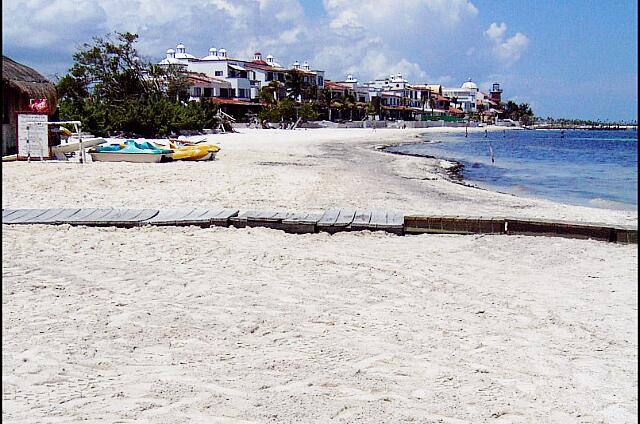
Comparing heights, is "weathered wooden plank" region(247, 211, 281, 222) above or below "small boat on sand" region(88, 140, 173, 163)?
below

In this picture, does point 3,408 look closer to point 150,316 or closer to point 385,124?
point 150,316

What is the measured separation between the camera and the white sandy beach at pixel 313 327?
11.9ft

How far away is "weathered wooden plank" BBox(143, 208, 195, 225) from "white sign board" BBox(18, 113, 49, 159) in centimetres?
1065

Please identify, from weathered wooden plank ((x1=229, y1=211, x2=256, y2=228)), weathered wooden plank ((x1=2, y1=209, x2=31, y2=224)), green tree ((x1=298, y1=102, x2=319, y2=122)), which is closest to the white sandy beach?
weathered wooden plank ((x1=229, y1=211, x2=256, y2=228))

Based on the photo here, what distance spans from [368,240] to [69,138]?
23385mm

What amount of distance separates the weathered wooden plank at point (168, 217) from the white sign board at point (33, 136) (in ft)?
34.9

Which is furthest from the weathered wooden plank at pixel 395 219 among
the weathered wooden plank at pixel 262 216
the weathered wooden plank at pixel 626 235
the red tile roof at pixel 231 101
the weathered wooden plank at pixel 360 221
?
the red tile roof at pixel 231 101

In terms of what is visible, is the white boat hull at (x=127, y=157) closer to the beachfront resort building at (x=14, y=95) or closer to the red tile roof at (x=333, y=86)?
the beachfront resort building at (x=14, y=95)

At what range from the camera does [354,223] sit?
848 centimetres

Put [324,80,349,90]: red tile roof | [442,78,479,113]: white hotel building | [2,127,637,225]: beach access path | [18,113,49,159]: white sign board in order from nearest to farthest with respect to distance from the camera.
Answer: [2,127,637,225]: beach access path
[18,113,49,159]: white sign board
[324,80,349,90]: red tile roof
[442,78,479,113]: white hotel building

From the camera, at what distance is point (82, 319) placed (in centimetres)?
491

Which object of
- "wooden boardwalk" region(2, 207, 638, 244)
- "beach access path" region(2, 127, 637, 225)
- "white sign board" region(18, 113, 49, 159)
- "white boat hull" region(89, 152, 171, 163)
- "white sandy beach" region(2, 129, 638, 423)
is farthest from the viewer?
"white boat hull" region(89, 152, 171, 163)

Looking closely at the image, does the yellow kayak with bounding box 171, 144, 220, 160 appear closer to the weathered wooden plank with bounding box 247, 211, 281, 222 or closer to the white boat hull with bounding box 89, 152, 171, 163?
the white boat hull with bounding box 89, 152, 171, 163

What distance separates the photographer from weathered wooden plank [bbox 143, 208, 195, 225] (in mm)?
8508
